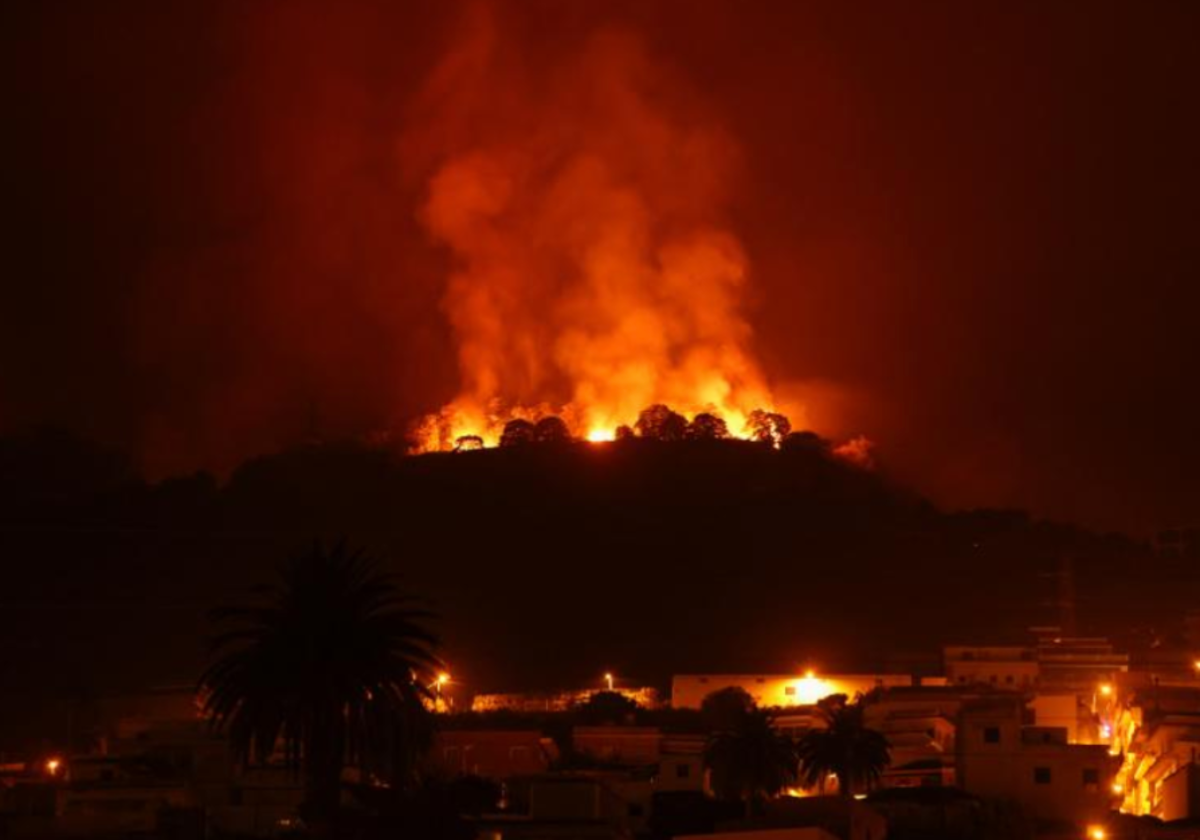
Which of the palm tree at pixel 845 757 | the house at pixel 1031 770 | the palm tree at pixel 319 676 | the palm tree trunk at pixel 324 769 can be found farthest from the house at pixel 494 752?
the palm tree at pixel 319 676

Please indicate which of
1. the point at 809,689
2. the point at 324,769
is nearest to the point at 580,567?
the point at 809,689

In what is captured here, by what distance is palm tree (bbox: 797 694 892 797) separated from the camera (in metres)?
66.6

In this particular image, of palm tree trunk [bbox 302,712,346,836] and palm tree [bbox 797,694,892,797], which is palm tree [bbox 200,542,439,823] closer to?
palm tree trunk [bbox 302,712,346,836]

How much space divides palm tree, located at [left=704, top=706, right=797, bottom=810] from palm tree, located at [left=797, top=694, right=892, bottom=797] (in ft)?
5.92

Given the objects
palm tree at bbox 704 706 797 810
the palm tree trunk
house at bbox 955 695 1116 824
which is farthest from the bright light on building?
the palm tree trunk

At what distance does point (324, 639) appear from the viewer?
1578 inches

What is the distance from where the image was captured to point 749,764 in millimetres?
63594

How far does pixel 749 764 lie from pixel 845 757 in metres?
4.25

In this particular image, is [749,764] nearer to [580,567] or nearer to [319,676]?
[319,676]

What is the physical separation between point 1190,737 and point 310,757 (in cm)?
3755

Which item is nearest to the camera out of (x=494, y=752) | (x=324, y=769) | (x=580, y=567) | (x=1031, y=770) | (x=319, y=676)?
(x=319, y=676)

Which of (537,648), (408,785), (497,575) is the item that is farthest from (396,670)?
(497,575)

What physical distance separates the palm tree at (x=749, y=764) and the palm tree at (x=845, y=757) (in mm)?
1804

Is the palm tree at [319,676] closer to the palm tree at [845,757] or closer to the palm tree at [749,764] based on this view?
the palm tree at [749,764]
